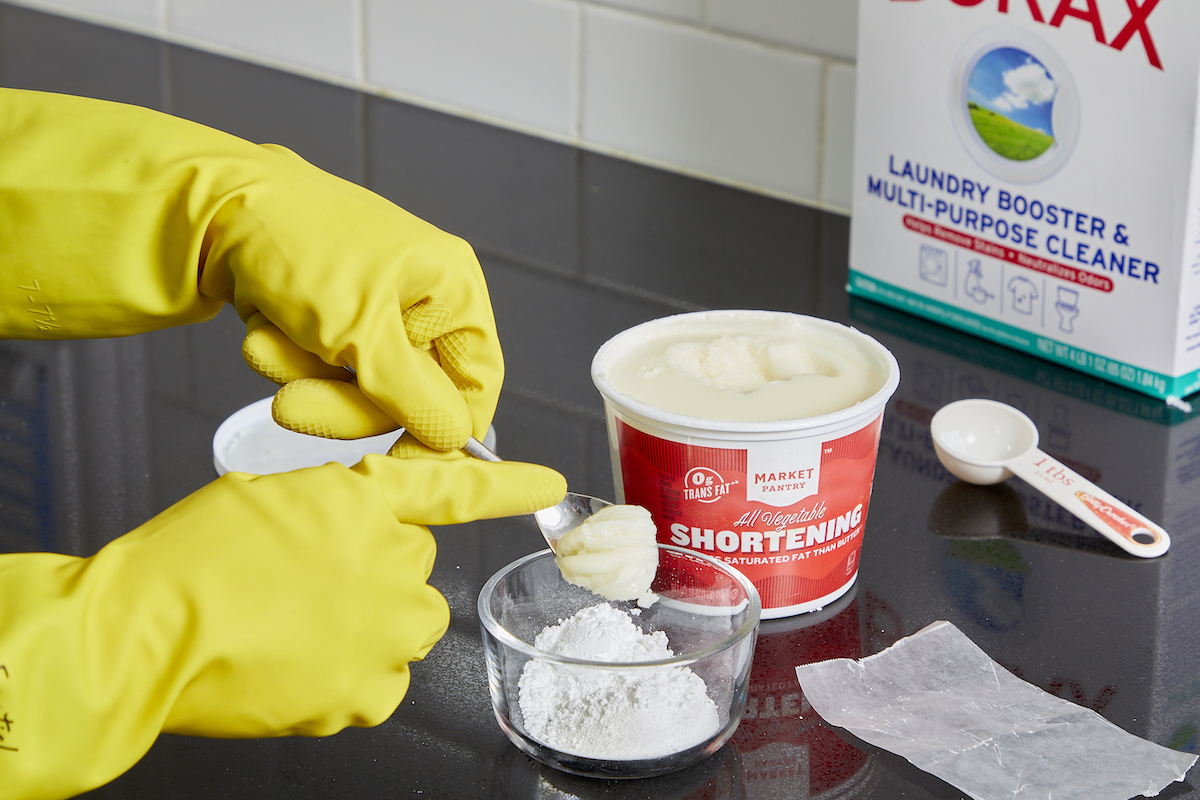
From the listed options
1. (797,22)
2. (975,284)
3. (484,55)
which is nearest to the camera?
(975,284)

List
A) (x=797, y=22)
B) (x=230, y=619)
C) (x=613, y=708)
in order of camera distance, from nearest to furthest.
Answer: (x=230, y=619) < (x=613, y=708) < (x=797, y=22)

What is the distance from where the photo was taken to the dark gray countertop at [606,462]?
2.38ft

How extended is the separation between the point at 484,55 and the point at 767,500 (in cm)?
102

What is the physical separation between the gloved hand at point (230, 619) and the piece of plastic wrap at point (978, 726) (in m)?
0.26

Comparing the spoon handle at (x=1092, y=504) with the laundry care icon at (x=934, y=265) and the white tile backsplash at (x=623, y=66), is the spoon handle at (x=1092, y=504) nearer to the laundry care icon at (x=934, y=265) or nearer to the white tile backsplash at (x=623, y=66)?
the laundry care icon at (x=934, y=265)

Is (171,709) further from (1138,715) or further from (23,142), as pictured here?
(1138,715)

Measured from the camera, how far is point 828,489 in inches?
31.3

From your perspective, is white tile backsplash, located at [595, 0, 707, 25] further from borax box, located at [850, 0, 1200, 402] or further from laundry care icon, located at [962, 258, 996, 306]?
laundry care icon, located at [962, 258, 996, 306]

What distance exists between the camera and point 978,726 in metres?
0.72

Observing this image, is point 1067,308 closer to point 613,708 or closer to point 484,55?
point 613,708

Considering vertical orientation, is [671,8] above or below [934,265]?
above

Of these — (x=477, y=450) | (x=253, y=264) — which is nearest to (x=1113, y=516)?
(x=477, y=450)

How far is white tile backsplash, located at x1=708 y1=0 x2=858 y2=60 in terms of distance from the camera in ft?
4.42

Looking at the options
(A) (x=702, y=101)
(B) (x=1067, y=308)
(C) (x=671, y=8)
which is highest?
(C) (x=671, y=8)
